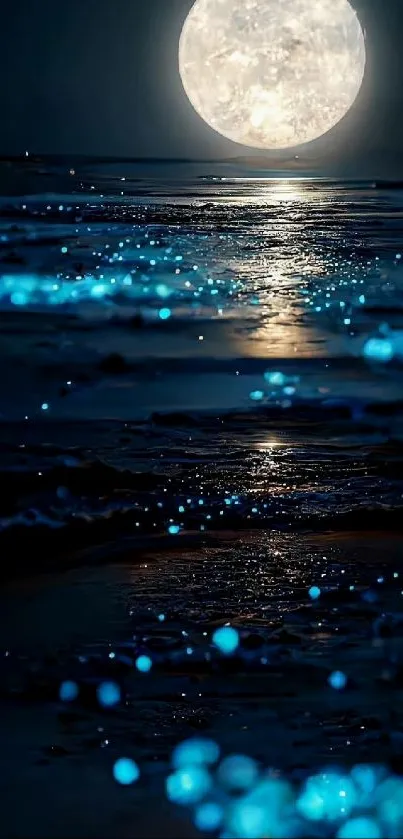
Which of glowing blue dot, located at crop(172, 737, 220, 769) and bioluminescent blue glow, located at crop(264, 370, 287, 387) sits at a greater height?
bioluminescent blue glow, located at crop(264, 370, 287, 387)

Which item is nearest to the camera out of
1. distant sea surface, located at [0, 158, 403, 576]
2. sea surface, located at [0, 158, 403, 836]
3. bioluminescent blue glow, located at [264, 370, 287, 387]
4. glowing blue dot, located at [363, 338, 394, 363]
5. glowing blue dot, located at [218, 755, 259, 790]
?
glowing blue dot, located at [218, 755, 259, 790]

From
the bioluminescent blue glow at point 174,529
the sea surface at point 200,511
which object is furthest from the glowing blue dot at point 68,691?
the bioluminescent blue glow at point 174,529

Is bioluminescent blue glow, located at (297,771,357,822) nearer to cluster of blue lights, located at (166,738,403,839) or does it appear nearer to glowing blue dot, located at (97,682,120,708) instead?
cluster of blue lights, located at (166,738,403,839)

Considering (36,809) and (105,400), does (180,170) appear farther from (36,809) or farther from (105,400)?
(36,809)

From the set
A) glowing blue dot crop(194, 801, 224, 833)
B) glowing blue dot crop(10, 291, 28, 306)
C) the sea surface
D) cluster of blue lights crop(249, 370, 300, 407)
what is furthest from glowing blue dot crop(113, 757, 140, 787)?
glowing blue dot crop(10, 291, 28, 306)

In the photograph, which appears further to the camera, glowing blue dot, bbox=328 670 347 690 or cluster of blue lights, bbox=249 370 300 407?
cluster of blue lights, bbox=249 370 300 407

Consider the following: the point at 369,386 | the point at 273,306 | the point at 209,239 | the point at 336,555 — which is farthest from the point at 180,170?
the point at 336,555

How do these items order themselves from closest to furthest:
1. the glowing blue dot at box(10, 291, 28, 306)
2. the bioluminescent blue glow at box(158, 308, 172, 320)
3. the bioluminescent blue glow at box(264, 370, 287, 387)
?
the bioluminescent blue glow at box(264, 370, 287, 387), the bioluminescent blue glow at box(158, 308, 172, 320), the glowing blue dot at box(10, 291, 28, 306)
